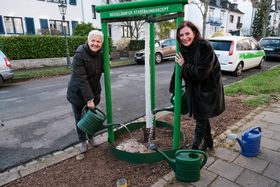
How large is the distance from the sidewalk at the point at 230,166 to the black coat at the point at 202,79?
28.0 inches

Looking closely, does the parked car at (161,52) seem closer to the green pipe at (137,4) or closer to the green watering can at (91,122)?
the green pipe at (137,4)

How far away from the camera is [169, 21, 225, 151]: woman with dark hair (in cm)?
254

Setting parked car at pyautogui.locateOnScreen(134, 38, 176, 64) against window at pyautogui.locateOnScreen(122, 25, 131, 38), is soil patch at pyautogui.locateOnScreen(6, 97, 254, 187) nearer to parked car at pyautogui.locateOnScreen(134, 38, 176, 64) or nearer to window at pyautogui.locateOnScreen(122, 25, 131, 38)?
parked car at pyautogui.locateOnScreen(134, 38, 176, 64)

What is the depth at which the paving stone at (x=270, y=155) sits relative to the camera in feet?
10.1

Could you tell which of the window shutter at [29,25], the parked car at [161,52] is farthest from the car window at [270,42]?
the window shutter at [29,25]

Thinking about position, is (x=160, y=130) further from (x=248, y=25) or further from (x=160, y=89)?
(x=248, y=25)

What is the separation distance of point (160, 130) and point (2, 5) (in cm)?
1973

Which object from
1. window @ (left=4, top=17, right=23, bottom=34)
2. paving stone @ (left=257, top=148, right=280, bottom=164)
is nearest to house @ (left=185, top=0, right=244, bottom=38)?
window @ (left=4, top=17, right=23, bottom=34)

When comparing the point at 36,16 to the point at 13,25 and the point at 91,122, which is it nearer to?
the point at 13,25

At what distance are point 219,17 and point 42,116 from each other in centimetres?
3920

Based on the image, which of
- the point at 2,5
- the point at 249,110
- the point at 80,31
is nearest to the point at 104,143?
the point at 249,110

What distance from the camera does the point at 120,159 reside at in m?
3.21

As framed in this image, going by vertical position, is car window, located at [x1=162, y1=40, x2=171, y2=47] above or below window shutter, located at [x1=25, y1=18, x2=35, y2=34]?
below

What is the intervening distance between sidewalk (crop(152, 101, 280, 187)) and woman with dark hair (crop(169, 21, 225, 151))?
572 millimetres
